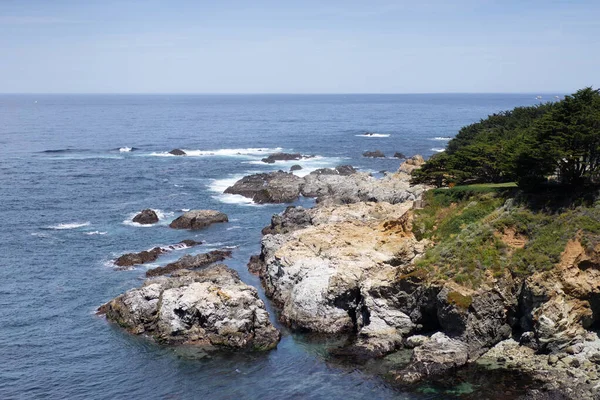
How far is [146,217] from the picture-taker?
267 ft

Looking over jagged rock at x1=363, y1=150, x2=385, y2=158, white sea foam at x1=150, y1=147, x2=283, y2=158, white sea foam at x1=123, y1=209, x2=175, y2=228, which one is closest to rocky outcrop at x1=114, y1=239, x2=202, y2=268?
white sea foam at x1=123, y1=209, x2=175, y2=228

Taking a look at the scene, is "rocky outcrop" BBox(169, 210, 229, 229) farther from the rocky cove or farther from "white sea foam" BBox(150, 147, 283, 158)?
"white sea foam" BBox(150, 147, 283, 158)

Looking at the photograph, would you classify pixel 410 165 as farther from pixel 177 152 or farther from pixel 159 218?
pixel 177 152

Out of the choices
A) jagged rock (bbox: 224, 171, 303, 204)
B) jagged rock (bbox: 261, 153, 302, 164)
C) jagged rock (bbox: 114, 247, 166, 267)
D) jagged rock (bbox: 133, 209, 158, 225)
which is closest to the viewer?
jagged rock (bbox: 114, 247, 166, 267)

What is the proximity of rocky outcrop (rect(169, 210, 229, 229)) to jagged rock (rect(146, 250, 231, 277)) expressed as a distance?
45.6ft

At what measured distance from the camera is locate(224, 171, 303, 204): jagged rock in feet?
310

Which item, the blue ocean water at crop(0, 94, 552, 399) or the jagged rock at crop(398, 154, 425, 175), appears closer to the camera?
the blue ocean water at crop(0, 94, 552, 399)

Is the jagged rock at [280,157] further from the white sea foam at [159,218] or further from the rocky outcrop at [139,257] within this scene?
the rocky outcrop at [139,257]

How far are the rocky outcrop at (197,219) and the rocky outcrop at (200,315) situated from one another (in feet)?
95.3

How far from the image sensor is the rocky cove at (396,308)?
127 ft

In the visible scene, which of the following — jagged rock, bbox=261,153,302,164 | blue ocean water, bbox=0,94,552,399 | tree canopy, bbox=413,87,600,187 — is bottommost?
blue ocean water, bbox=0,94,552,399

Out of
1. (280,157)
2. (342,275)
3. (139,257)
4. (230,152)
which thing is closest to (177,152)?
(230,152)

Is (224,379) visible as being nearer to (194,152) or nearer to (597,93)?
(597,93)

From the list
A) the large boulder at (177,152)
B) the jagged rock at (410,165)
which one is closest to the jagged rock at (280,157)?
the large boulder at (177,152)
